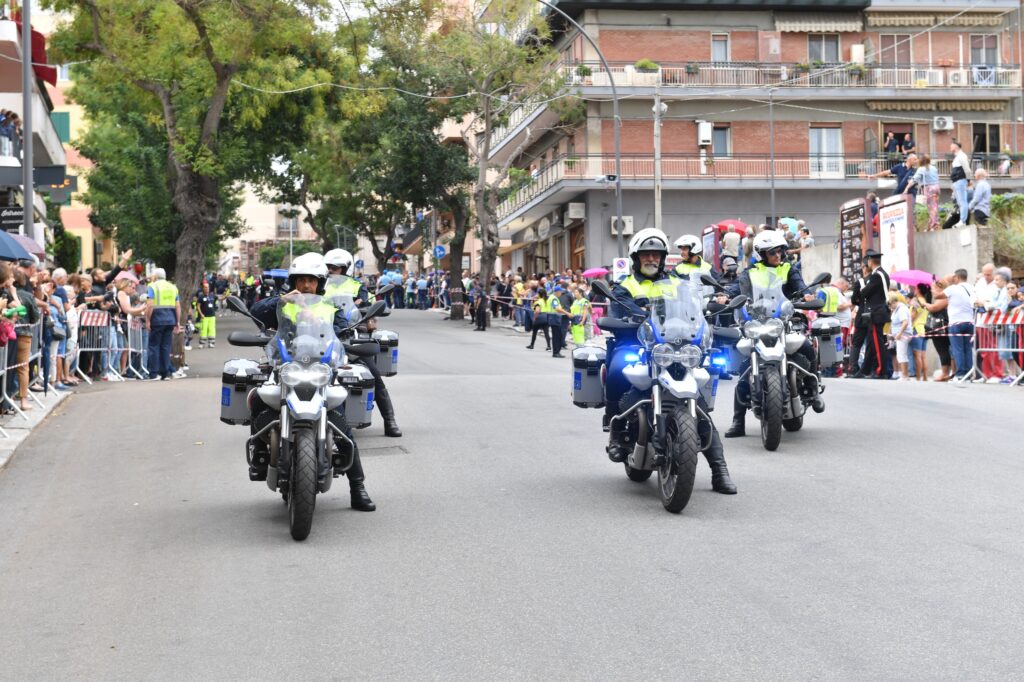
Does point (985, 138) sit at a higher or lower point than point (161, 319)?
higher

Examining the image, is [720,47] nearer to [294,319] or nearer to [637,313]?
[637,313]

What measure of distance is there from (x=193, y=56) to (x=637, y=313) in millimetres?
17861

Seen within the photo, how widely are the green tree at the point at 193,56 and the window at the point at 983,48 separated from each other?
3260 cm

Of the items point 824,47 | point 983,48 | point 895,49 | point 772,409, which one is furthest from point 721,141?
point 772,409

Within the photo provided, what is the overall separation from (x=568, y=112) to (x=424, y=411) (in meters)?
34.3

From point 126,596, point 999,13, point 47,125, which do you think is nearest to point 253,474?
point 126,596

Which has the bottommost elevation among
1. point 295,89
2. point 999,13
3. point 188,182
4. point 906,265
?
point 906,265

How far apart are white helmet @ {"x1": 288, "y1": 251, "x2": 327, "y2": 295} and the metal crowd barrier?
42.7ft

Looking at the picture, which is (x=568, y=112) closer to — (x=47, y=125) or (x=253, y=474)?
(x=47, y=125)

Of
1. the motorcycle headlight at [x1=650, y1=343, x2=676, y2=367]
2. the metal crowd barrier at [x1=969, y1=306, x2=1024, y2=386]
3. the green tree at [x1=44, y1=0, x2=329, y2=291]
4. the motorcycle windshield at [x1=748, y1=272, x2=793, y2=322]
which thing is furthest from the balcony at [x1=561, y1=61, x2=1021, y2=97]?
the motorcycle headlight at [x1=650, y1=343, x2=676, y2=367]

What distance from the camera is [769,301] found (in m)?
12.1

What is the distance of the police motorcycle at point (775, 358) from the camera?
1169 centimetres

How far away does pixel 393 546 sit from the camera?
7.82m

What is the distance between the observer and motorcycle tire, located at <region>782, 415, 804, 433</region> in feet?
41.8
